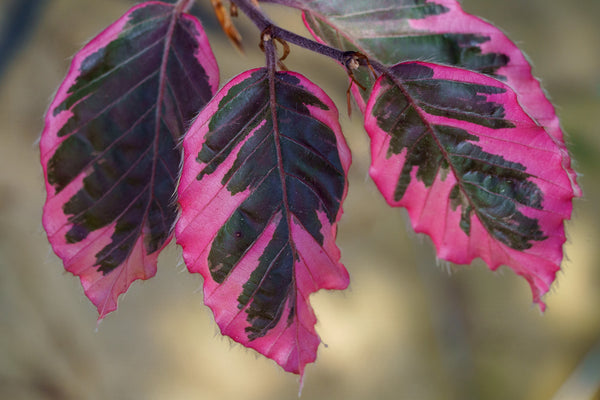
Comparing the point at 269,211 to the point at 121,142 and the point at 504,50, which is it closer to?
the point at 121,142

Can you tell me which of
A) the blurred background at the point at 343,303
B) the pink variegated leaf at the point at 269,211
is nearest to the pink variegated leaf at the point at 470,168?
the pink variegated leaf at the point at 269,211

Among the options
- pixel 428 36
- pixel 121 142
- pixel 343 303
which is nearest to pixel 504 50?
pixel 428 36

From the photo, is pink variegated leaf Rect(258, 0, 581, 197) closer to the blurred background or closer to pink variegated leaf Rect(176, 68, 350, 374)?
pink variegated leaf Rect(176, 68, 350, 374)

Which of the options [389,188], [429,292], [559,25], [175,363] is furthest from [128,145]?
[559,25]

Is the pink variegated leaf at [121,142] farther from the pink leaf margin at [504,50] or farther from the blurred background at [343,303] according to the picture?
the blurred background at [343,303]

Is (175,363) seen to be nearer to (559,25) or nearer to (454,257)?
(454,257)

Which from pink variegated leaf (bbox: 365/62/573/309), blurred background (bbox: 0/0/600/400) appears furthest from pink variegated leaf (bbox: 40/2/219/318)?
blurred background (bbox: 0/0/600/400)
